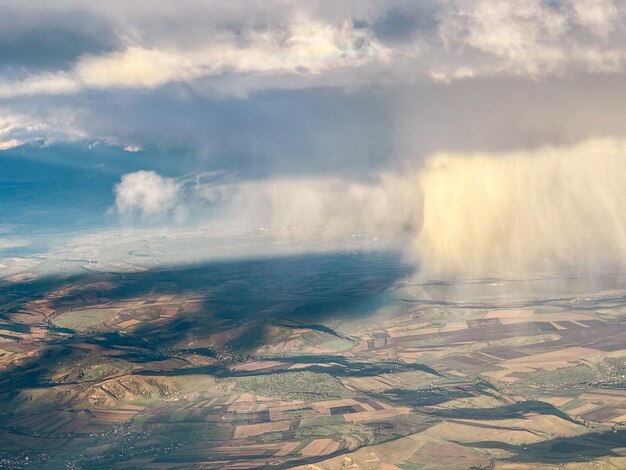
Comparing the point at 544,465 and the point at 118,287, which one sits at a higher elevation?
the point at 118,287

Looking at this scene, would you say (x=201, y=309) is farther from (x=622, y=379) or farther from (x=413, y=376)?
(x=622, y=379)

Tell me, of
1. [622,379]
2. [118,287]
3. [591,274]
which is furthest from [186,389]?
[591,274]

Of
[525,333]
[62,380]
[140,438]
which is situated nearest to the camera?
[140,438]

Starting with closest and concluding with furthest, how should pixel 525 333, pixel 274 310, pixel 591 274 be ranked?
pixel 525 333
pixel 274 310
pixel 591 274

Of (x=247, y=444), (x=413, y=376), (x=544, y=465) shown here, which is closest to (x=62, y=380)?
(x=247, y=444)

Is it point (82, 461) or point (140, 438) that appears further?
point (140, 438)

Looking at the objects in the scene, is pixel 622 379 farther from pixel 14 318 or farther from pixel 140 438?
pixel 14 318
